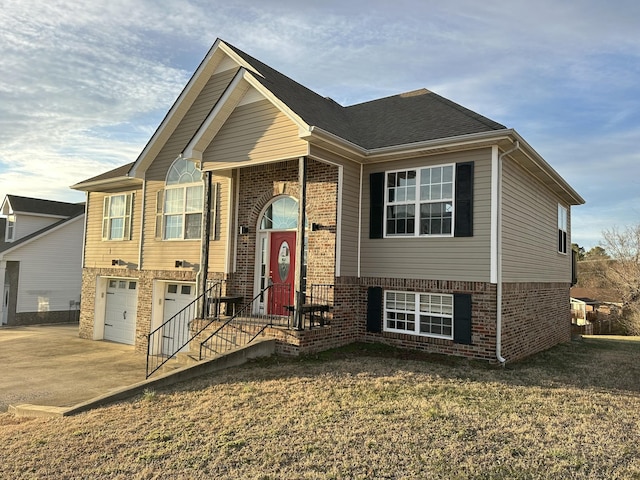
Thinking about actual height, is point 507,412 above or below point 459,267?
below

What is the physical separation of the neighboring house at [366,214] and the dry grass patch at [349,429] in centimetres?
202

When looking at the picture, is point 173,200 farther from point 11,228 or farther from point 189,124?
point 11,228

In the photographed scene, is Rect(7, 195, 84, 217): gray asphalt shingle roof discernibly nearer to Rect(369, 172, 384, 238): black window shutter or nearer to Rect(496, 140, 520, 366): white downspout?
Rect(369, 172, 384, 238): black window shutter

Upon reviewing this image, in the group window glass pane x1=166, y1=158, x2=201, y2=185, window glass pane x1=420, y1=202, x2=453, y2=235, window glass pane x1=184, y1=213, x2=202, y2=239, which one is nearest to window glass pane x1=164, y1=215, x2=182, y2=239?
window glass pane x1=184, y1=213, x2=202, y2=239

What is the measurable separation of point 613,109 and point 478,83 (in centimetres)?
787

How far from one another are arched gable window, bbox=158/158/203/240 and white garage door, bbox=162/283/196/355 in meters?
1.66

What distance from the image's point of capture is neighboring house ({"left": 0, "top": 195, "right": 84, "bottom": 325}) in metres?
22.1

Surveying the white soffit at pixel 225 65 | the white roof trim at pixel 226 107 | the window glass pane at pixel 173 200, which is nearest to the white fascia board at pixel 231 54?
the white soffit at pixel 225 65

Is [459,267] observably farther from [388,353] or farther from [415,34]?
[415,34]

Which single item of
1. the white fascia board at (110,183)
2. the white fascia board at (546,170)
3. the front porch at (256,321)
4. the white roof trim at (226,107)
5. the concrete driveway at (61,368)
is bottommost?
the concrete driveway at (61,368)

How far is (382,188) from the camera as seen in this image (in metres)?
11.2

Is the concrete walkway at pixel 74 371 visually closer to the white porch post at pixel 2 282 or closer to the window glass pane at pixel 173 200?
the window glass pane at pixel 173 200

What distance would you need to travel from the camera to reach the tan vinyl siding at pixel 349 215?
1097cm

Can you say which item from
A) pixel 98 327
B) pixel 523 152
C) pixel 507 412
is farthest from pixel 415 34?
pixel 98 327
